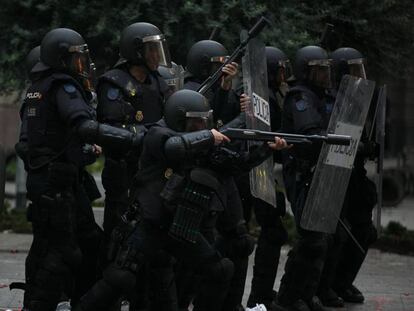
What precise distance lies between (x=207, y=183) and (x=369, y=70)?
17.0ft

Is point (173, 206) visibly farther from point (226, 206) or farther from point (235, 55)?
point (235, 55)

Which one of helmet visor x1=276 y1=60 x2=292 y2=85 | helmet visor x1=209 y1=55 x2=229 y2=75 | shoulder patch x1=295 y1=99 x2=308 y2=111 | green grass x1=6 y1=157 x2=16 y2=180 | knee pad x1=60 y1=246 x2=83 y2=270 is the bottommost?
green grass x1=6 y1=157 x2=16 y2=180

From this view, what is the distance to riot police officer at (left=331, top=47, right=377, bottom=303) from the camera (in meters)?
8.00

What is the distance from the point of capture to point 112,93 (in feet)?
22.9

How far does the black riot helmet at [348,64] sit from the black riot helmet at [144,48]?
155 centimetres

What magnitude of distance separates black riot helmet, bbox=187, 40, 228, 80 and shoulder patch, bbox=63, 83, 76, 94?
1017 mm

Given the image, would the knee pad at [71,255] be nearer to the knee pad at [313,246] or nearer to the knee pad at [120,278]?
the knee pad at [120,278]

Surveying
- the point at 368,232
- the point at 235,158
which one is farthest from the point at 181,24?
the point at 235,158

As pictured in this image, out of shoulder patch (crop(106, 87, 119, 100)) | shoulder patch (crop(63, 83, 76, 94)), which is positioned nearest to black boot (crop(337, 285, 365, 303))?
shoulder patch (crop(106, 87, 119, 100))

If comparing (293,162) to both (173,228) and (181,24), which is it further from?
(181,24)

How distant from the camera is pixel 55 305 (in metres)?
6.68

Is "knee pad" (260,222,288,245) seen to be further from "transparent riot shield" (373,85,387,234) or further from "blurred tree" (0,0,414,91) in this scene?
"blurred tree" (0,0,414,91)

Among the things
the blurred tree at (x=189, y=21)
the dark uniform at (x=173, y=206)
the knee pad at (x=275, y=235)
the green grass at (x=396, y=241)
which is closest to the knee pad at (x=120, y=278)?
the dark uniform at (x=173, y=206)

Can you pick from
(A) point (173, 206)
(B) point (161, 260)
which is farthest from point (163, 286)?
(A) point (173, 206)
